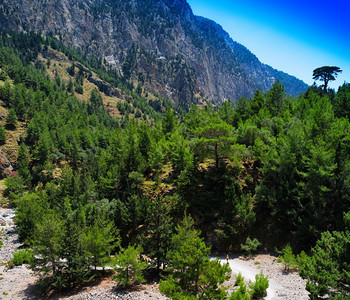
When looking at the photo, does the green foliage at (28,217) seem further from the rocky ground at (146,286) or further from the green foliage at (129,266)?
the green foliage at (129,266)

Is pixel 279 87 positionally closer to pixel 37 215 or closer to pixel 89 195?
pixel 89 195

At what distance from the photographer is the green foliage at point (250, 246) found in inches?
1146

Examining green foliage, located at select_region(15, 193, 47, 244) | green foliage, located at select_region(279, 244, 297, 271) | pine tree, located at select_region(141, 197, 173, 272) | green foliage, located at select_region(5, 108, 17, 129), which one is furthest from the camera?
green foliage, located at select_region(5, 108, 17, 129)

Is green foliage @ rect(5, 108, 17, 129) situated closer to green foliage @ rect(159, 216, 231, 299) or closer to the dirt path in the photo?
the dirt path

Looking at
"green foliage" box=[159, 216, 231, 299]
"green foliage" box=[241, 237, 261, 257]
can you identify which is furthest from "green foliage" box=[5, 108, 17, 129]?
"green foliage" box=[159, 216, 231, 299]

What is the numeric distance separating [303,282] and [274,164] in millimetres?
15564

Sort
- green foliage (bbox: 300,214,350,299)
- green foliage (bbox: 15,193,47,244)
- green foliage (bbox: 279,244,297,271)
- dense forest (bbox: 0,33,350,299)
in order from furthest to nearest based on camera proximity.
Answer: green foliage (bbox: 15,193,47,244), green foliage (bbox: 279,244,297,271), dense forest (bbox: 0,33,350,299), green foliage (bbox: 300,214,350,299)

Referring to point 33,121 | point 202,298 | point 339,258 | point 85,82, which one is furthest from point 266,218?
point 85,82

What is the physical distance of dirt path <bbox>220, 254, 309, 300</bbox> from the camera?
19625 mm

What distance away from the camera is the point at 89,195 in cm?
4844

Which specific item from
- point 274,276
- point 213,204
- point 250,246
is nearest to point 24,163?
point 213,204

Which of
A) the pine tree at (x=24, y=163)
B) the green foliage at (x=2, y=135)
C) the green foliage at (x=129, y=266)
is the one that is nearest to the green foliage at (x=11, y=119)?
the green foliage at (x=2, y=135)

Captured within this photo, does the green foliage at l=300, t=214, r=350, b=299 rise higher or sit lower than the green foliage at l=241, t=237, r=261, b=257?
higher

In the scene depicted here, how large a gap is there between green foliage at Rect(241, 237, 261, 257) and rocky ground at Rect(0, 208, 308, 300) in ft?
3.37
